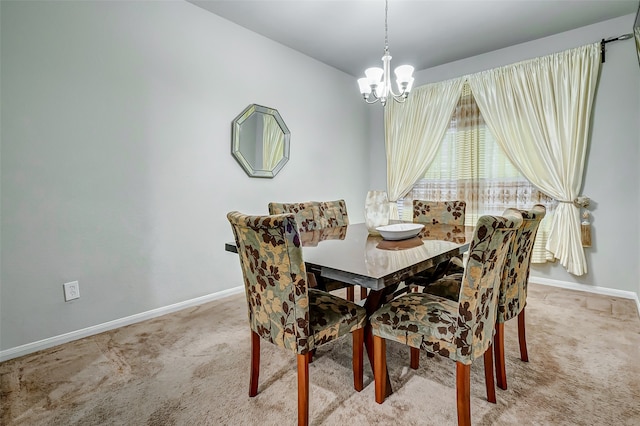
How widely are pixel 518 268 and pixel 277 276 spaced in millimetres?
1222

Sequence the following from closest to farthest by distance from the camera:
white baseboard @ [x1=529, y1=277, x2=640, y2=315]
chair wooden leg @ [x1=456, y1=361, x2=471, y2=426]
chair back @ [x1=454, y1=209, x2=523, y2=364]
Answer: chair back @ [x1=454, y1=209, x2=523, y2=364] → chair wooden leg @ [x1=456, y1=361, x2=471, y2=426] → white baseboard @ [x1=529, y1=277, x2=640, y2=315]

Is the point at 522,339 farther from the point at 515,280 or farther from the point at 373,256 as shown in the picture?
the point at 373,256

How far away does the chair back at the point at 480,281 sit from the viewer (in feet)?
3.74

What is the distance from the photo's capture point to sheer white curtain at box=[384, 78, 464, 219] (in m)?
3.89

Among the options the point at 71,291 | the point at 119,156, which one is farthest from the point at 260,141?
the point at 71,291

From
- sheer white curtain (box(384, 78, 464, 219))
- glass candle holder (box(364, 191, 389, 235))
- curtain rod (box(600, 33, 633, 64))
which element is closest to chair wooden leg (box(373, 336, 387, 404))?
glass candle holder (box(364, 191, 389, 235))

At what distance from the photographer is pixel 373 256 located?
146cm

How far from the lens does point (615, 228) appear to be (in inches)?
118

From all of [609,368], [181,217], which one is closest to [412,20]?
[181,217]

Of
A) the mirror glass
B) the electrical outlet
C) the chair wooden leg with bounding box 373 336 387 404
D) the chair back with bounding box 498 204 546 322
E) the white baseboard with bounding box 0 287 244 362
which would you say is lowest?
the white baseboard with bounding box 0 287 244 362

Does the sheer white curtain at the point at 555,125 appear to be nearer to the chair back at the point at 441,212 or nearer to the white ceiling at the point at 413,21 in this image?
the white ceiling at the point at 413,21

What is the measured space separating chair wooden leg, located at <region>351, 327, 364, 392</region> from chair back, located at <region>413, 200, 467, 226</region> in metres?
1.45

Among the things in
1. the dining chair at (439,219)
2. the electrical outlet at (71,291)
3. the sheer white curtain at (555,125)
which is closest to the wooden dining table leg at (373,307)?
the dining chair at (439,219)

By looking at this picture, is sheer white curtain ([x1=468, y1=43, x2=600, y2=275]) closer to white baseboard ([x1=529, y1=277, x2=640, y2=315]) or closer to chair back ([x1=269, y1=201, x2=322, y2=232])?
white baseboard ([x1=529, y1=277, x2=640, y2=315])
